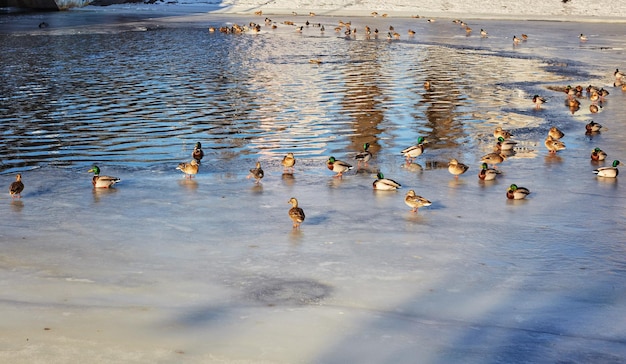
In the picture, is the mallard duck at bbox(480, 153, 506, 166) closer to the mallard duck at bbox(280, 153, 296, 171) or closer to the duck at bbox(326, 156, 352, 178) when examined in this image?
the duck at bbox(326, 156, 352, 178)

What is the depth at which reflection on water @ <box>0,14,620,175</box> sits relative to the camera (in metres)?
17.2

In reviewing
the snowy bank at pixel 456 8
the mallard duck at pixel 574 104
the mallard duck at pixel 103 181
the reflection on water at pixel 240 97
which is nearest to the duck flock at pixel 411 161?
the mallard duck at pixel 103 181

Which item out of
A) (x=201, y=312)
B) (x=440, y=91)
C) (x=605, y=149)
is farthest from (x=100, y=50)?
(x=201, y=312)

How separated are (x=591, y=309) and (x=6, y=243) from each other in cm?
664

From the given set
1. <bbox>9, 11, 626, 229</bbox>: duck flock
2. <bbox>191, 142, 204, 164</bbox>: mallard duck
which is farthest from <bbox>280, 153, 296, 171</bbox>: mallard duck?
<bbox>191, 142, 204, 164</bbox>: mallard duck

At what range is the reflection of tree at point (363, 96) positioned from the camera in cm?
1823

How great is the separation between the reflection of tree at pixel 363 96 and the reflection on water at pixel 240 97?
Answer: 0.04 metres

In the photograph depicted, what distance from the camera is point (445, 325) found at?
27.1ft

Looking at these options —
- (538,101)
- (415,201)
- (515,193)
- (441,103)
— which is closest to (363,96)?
(441,103)

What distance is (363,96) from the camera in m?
23.8

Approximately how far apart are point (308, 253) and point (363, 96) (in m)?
13.9

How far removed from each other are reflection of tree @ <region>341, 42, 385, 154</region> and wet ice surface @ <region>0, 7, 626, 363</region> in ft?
0.74

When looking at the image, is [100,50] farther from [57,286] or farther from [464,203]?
[57,286]

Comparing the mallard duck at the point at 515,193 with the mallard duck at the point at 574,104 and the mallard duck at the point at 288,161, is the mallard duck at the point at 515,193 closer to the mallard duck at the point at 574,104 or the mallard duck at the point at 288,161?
the mallard duck at the point at 288,161
